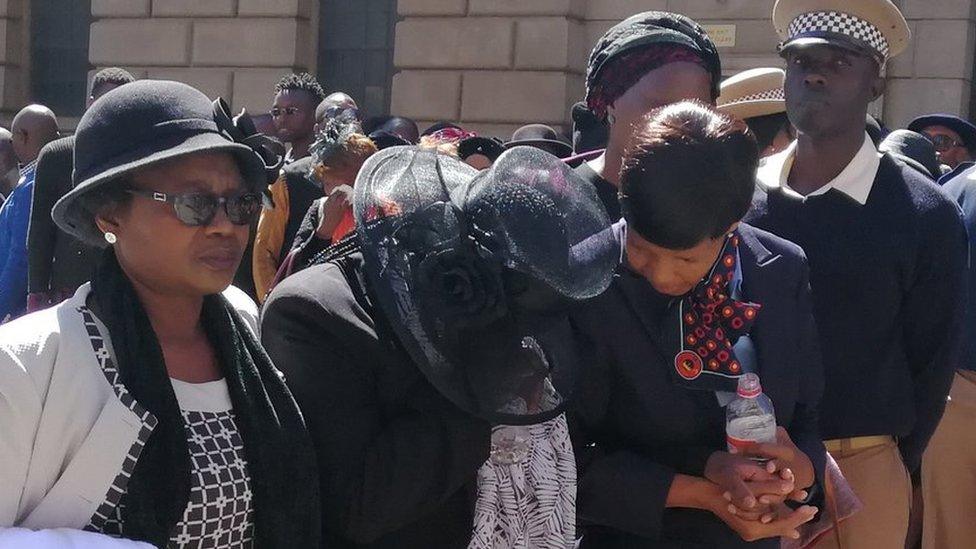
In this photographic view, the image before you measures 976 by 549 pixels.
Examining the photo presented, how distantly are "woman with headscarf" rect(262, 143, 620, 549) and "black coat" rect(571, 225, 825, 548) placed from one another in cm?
30

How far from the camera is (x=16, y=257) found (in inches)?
274

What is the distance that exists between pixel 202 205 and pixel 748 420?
1230mm

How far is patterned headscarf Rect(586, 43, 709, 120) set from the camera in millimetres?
3619

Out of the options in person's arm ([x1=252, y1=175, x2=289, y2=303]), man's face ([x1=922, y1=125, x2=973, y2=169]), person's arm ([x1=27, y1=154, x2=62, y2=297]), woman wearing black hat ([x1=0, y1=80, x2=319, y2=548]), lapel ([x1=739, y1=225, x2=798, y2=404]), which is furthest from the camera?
man's face ([x1=922, y1=125, x2=973, y2=169])

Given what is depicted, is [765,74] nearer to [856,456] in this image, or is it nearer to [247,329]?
[856,456]

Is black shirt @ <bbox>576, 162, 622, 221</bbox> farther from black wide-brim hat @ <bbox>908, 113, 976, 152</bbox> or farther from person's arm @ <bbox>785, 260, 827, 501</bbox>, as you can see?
black wide-brim hat @ <bbox>908, 113, 976, 152</bbox>

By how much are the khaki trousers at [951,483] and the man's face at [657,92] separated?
6.92ft

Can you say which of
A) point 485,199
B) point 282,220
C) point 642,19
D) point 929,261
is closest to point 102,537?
point 485,199

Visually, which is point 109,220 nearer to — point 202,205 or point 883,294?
point 202,205

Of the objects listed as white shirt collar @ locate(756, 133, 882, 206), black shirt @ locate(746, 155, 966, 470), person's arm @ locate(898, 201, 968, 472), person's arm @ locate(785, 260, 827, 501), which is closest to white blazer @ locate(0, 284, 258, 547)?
person's arm @ locate(785, 260, 827, 501)

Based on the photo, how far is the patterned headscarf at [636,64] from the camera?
3.62 meters

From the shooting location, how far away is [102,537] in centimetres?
228

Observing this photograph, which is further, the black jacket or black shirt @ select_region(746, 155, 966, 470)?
the black jacket

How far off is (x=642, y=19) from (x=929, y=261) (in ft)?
3.45
